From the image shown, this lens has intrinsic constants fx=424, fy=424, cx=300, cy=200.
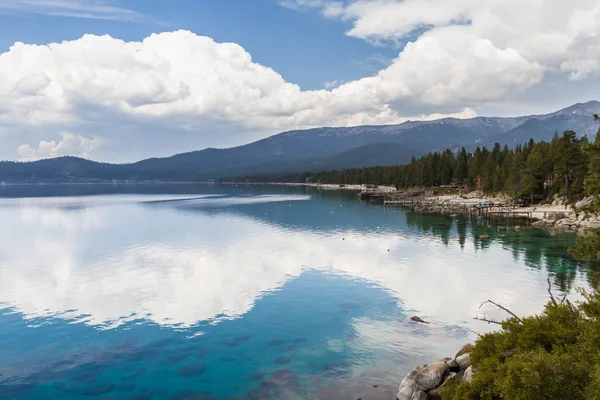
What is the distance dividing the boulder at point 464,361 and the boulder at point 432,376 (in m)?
0.92

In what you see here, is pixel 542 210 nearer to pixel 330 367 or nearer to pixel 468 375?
pixel 330 367

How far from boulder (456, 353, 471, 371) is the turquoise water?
167 inches

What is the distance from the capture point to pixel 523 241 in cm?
7819

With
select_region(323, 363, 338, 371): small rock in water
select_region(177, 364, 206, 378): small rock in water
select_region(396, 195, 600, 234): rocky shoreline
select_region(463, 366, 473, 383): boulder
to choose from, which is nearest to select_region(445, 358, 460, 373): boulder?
select_region(463, 366, 473, 383): boulder

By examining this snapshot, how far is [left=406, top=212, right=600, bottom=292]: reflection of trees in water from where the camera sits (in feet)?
180

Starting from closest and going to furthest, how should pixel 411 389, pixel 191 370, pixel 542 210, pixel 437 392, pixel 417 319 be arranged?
pixel 437 392, pixel 411 389, pixel 191 370, pixel 417 319, pixel 542 210

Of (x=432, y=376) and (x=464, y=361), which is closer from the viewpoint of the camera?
(x=432, y=376)

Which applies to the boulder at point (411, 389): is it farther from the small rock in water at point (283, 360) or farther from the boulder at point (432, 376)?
the small rock in water at point (283, 360)

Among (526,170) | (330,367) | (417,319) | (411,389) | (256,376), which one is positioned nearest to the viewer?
(411,389)

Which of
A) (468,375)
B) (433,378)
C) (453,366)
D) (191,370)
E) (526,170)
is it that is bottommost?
(191,370)

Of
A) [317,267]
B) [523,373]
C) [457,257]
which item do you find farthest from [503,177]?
[523,373]

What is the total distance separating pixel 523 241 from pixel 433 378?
64.3 meters

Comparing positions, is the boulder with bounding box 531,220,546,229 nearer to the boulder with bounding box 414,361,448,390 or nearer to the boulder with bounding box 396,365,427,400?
→ the boulder with bounding box 414,361,448,390

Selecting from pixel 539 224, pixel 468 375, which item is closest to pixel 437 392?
pixel 468 375
